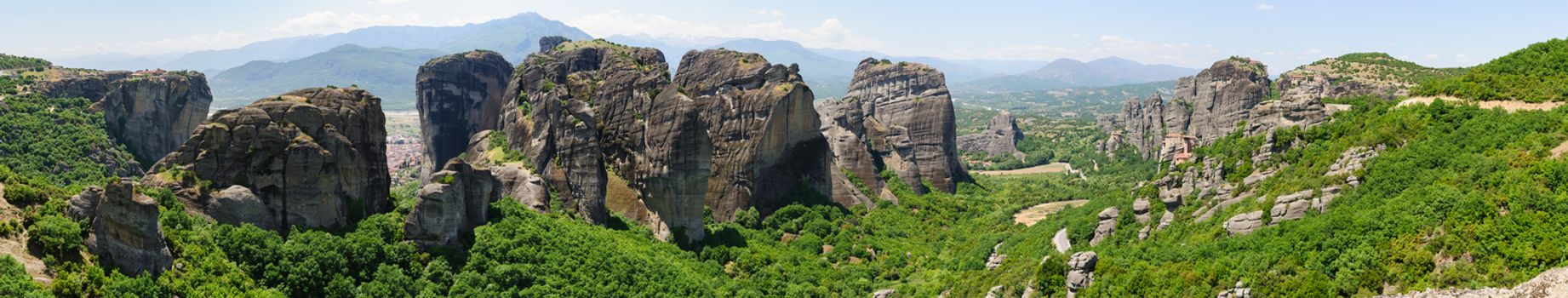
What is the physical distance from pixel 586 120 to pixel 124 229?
31.1 m

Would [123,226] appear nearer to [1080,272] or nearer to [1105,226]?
[1080,272]

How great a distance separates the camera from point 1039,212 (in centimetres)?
8369

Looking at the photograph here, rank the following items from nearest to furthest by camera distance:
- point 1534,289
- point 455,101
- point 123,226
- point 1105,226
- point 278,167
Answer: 1. point 1534,289
2. point 123,226
3. point 278,167
4. point 1105,226
5. point 455,101

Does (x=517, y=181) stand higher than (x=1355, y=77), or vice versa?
(x=1355, y=77)

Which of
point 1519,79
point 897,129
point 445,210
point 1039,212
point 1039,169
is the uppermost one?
point 1519,79

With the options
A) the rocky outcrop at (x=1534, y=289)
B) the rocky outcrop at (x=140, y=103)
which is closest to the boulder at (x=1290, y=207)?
the rocky outcrop at (x=1534, y=289)

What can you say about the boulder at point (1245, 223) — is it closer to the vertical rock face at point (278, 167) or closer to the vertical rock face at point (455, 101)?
the vertical rock face at point (278, 167)

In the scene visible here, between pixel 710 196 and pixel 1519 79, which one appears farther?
pixel 710 196

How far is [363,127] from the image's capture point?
43.9 meters

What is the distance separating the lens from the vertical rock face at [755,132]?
218ft

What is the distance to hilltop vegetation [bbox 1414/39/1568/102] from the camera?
151 ft

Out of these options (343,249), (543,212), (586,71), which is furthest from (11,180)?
(586,71)

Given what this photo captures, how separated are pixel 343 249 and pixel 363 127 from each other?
7.89 m

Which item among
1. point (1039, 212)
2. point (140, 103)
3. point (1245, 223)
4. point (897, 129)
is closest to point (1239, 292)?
point (1245, 223)
